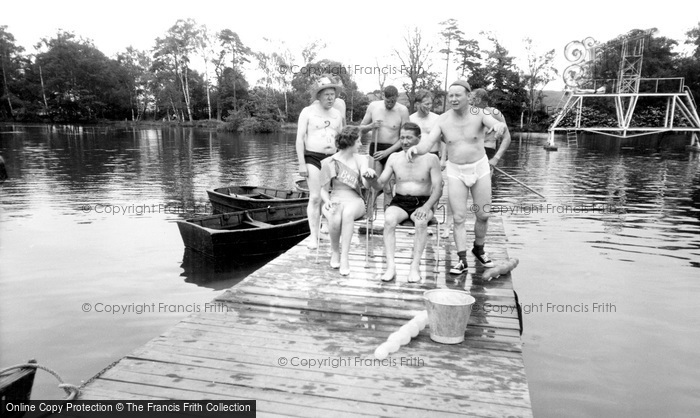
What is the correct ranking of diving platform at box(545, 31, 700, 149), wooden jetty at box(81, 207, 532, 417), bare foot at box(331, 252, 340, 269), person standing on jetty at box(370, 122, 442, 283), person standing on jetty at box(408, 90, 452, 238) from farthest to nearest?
diving platform at box(545, 31, 700, 149), person standing on jetty at box(408, 90, 452, 238), bare foot at box(331, 252, 340, 269), person standing on jetty at box(370, 122, 442, 283), wooden jetty at box(81, 207, 532, 417)

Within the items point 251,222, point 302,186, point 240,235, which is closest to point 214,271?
point 240,235

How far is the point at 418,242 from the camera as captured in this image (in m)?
6.27

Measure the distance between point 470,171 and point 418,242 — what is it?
1.17 m

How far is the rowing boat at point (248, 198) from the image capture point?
566 inches

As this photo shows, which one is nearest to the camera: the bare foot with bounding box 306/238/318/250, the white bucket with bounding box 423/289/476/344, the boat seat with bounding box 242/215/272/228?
the white bucket with bounding box 423/289/476/344

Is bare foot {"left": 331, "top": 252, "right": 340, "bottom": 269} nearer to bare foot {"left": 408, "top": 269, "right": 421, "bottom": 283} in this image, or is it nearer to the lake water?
bare foot {"left": 408, "top": 269, "right": 421, "bottom": 283}

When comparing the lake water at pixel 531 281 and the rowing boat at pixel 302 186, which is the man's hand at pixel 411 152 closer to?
the lake water at pixel 531 281

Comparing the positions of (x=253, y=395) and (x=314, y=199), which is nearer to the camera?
(x=253, y=395)

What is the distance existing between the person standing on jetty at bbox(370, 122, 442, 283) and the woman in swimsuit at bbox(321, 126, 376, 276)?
0.29m

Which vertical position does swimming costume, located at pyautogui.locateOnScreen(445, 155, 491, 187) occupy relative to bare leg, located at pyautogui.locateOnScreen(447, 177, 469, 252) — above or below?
above

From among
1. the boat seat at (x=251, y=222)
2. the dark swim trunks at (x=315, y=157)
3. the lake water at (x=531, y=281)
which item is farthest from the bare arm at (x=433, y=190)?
the boat seat at (x=251, y=222)

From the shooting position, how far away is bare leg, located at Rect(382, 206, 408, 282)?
6.30 metres

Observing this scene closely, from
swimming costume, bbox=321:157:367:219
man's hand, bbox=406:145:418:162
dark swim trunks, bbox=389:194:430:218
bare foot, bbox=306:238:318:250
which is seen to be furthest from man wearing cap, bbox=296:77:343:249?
man's hand, bbox=406:145:418:162

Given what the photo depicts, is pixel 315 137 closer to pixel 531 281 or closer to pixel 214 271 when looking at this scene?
pixel 214 271
